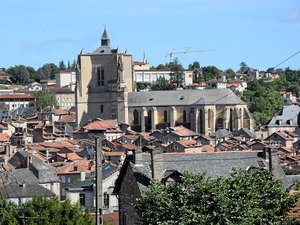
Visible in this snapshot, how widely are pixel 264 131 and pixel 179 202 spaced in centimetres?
11731

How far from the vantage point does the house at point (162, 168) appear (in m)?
29.3

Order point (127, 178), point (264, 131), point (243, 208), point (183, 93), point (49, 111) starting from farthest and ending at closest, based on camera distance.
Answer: point (49, 111) → point (183, 93) → point (264, 131) → point (127, 178) → point (243, 208)

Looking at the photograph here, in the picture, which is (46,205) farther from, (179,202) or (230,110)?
(230,110)

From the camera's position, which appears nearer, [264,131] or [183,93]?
[264,131]

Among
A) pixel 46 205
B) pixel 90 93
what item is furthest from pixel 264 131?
pixel 46 205

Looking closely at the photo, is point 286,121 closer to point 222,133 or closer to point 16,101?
point 222,133

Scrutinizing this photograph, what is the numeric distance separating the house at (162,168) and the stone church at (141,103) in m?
112

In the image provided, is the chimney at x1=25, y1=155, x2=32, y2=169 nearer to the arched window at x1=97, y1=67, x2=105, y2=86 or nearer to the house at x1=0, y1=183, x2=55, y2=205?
the house at x1=0, y1=183, x2=55, y2=205

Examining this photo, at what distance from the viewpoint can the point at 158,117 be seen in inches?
5906

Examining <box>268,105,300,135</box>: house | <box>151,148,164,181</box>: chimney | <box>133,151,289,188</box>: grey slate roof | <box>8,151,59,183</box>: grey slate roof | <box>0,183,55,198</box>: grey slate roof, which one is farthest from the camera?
<box>268,105,300,135</box>: house

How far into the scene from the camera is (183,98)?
151 m

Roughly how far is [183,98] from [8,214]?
113 meters

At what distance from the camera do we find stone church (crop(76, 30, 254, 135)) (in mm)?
147000

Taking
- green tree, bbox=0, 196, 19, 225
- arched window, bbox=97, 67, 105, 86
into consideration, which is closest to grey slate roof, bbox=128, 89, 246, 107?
arched window, bbox=97, 67, 105, 86
